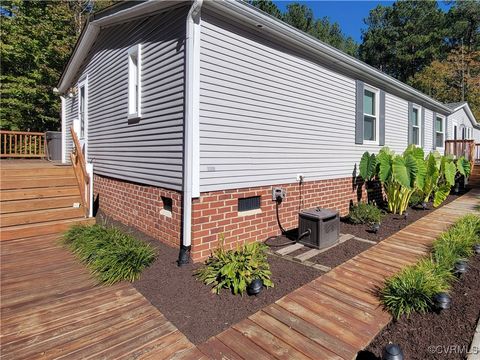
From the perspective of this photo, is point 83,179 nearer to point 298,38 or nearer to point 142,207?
point 142,207

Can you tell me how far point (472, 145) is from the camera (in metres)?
13.7

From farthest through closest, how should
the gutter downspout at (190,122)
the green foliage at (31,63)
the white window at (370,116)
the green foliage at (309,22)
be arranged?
the green foliage at (309,22), the green foliage at (31,63), the white window at (370,116), the gutter downspout at (190,122)

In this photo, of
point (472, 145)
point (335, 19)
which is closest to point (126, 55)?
point (472, 145)

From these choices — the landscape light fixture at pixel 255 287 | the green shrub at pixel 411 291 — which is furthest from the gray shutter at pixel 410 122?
the landscape light fixture at pixel 255 287

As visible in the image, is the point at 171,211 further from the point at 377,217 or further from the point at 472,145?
the point at 472,145

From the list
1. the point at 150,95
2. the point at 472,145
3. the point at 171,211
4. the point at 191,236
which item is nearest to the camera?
the point at 191,236

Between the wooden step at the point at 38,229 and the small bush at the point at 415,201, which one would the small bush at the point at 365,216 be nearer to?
the small bush at the point at 415,201

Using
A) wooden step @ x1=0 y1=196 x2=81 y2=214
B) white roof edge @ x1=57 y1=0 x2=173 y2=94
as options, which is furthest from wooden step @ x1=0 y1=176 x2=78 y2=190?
white roof edge @ x1=57 y1=0 x2=173 y2=94

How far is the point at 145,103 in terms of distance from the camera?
17.1 ft

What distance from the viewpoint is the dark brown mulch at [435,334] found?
2.33m

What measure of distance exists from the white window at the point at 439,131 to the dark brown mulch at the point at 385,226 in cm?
773

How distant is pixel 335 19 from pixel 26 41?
27.1m

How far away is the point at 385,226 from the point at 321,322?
4.26m

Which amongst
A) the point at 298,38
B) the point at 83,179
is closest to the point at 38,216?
the point at 83,179
